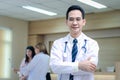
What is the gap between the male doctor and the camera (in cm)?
162

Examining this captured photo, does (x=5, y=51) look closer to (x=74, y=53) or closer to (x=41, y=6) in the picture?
(x=41, y=6)

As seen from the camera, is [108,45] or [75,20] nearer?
[75,20]


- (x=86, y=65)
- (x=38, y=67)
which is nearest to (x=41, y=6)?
(x=38, y=67)

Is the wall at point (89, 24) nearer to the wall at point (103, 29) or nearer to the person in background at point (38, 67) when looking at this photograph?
the wall at point (103, 29)

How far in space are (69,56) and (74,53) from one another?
0.13 feet

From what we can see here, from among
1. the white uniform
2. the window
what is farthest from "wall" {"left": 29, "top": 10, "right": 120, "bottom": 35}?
the white uniform

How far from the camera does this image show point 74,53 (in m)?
1.70

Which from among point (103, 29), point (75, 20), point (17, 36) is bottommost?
point (75, 20)

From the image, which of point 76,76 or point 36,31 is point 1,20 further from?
point 76,76

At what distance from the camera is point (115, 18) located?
7730 mm

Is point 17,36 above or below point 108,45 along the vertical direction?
above

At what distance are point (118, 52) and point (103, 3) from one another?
74.8 inches

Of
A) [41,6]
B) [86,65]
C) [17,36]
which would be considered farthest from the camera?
[17,36]

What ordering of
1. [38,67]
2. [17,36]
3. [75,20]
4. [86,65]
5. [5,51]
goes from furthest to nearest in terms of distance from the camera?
[17,36], [5,51], [38,67], [75,20], [86,65]
